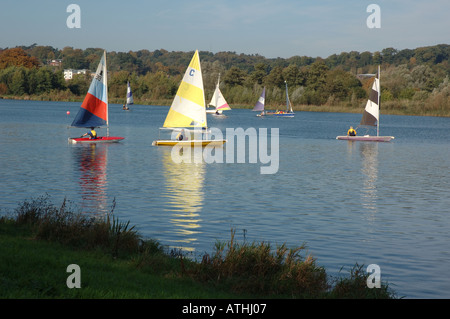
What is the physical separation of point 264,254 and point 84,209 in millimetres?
11195

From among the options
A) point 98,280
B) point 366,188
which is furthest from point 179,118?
point 98,280

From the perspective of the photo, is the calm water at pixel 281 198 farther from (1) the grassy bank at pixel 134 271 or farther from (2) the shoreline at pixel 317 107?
(2) the shoreline at pixel 317 107

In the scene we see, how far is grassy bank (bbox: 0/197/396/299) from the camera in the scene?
9727mm

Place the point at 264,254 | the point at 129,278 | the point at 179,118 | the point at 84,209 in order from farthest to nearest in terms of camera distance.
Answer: the point at 179,118 → the point at 84,209 → the point at 264,254 → the point at 129,278

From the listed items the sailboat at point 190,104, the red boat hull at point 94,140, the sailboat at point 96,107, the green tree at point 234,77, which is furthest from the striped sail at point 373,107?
the green tree at point 234,77

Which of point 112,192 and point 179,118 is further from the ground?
point 179,118

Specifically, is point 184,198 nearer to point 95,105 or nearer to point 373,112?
point 95,105

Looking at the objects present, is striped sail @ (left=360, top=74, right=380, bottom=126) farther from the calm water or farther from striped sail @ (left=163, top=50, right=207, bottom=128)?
striped sail @ (left=163, top=50, right=207, bottom=128)

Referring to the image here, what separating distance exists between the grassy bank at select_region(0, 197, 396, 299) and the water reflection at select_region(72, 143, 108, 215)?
24.4 ft

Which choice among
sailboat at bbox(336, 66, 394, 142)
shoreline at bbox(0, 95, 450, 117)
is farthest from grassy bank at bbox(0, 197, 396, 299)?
shoreline at bbox(0, 95, 450, 117)

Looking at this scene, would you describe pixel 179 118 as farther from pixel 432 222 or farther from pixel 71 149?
pixel 432 222

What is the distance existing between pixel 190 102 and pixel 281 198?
21095 mm

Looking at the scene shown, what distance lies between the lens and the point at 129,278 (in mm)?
10914

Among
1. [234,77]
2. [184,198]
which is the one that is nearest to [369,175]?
[184,198]
